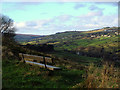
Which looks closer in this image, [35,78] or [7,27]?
[35,78]

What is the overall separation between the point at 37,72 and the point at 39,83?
1.84 meters

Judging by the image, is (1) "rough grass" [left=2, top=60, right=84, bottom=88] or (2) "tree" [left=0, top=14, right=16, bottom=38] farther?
(2) "tree" [left=0, top=14, right=16, bottom=38]

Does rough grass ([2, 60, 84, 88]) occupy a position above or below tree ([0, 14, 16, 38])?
below

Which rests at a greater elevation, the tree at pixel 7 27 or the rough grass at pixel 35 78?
the tree at pixel 7 27

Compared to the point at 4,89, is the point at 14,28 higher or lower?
higher

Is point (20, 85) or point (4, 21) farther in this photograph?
point (4, 21)

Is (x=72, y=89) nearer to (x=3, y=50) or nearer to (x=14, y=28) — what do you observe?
(x=3, y=50)

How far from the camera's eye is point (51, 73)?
8125mm

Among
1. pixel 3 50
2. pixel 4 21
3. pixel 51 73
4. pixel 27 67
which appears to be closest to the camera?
pixel 51 73

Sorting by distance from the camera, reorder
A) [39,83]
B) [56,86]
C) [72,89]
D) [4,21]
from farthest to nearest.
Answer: [4,21], [39,83], [56,86], [72,89]

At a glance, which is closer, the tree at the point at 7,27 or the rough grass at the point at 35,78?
the rough grass at the point at 35,78

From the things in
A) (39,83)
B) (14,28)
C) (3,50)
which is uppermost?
(14,28)

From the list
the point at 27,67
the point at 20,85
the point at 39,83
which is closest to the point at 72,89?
the point at 39,83

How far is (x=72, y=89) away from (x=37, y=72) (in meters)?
3.32
